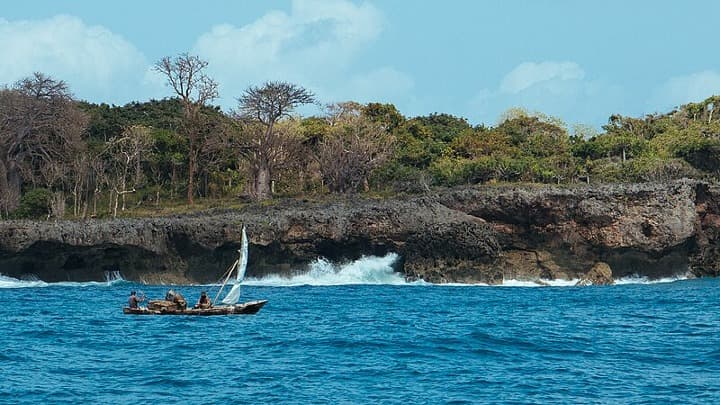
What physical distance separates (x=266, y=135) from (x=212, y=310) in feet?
125

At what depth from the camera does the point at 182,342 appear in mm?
37094

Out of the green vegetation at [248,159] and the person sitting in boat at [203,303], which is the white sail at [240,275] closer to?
the person sitting in boat at [203,303]

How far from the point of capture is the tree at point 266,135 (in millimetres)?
80062

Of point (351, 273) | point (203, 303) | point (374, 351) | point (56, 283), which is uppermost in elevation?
point (351, 273)

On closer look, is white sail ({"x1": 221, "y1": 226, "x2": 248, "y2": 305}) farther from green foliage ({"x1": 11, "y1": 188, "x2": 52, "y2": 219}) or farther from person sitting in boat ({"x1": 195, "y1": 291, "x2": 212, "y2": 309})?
green foliage ({"x1": 11, "y1": 188, "x2": 52, "y2": 219})

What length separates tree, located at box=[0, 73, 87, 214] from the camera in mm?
80625

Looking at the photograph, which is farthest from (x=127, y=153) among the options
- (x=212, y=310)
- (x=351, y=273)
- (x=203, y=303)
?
(x=212, y=310)

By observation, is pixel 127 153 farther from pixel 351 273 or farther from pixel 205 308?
pixel 205 308

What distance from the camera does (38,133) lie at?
82125 millimetres

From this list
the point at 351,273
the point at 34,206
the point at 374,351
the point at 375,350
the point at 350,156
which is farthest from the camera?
the point at 350,156

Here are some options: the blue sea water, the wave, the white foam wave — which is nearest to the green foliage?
the wave

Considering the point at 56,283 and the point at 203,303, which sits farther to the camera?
the point at 56,283

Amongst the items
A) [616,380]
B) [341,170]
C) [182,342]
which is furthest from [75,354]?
[341,170]

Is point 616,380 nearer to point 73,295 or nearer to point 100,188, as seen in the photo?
point 73,295
